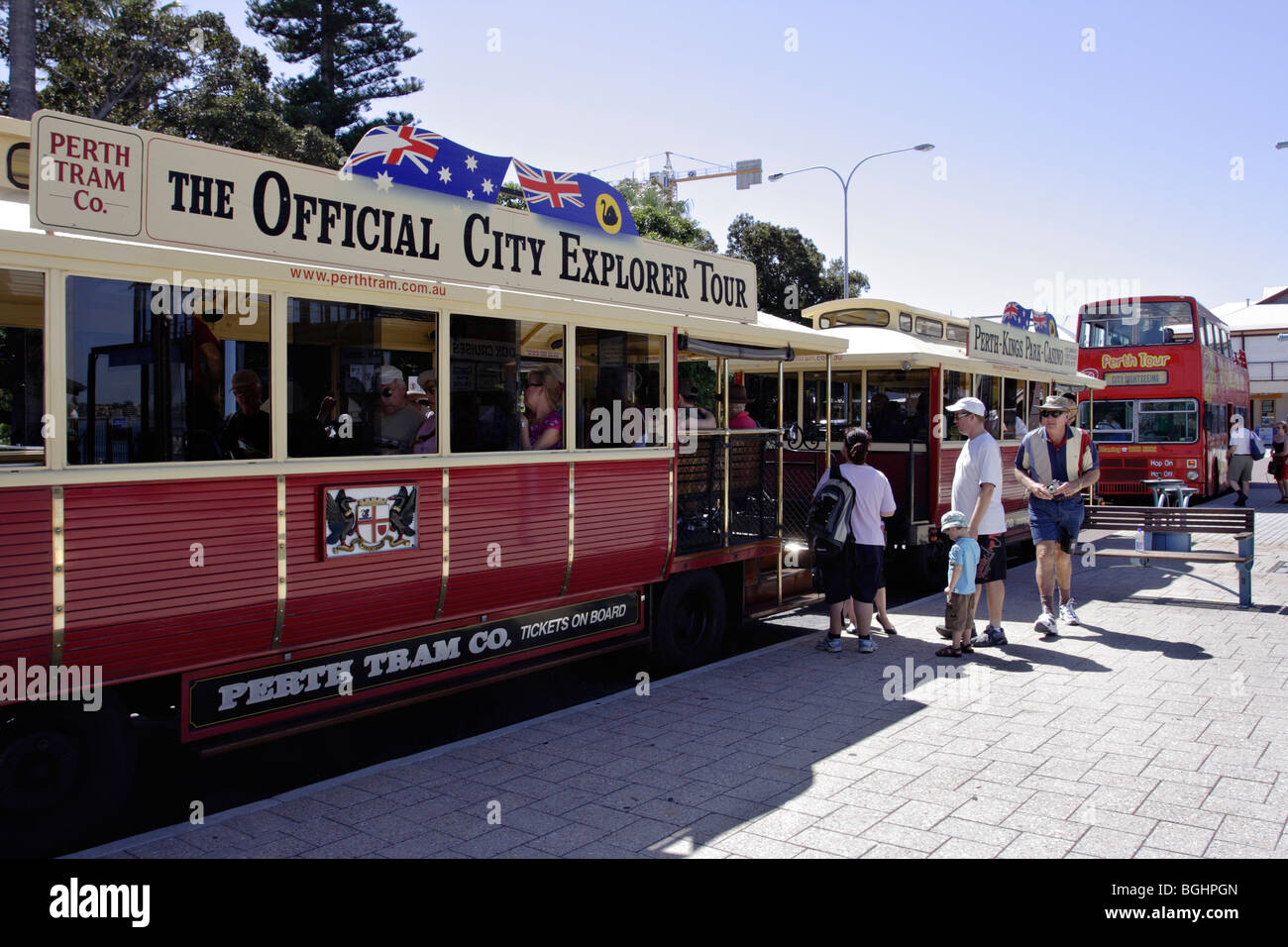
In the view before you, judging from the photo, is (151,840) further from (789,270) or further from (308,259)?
(789,270)

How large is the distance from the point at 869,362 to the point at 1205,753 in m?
6.19

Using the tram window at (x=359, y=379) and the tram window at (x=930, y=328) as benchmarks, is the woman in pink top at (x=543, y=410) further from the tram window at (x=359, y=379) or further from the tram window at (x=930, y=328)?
the tram window at (x=930, y=328)

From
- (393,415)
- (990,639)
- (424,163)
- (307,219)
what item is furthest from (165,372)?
(990,639)

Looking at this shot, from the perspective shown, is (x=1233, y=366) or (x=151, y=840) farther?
(x=1233, y=366)

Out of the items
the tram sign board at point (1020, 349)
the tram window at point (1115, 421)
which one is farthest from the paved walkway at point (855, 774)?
the tram window at point (1115, 421)

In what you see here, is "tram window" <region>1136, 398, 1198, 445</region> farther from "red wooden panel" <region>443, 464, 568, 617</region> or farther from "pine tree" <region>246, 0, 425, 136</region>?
"pine tree" <region>246, 0, 425, 136</region>

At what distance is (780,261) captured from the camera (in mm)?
36688

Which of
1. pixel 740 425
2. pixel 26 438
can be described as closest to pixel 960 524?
pixel 740 425

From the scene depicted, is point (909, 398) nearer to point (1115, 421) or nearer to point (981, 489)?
point (981, 489)

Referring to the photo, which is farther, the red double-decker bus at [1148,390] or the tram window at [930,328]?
the red double-decker bus at [1148,390]

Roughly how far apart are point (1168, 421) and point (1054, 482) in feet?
47.6

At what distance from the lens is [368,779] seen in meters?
4.88

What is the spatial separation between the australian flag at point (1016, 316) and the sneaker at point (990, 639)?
270 inches

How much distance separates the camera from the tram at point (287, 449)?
402 centimetres
